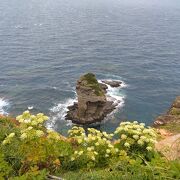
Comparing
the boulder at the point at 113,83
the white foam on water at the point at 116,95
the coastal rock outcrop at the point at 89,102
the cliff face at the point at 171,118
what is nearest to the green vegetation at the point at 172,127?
the cliff face at the point at 171,118

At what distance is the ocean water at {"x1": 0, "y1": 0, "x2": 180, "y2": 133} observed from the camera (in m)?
65.1

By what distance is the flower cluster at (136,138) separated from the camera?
11.9 m

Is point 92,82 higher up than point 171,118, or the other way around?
point 171,118

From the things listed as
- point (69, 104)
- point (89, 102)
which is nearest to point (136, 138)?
point (89, 102)

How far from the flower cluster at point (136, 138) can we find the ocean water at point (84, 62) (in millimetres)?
43974

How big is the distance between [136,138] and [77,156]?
7.34ft

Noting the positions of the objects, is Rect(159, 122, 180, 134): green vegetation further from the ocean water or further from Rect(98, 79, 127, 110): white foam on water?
Rect(98, 79, 127, 110): white foam on water

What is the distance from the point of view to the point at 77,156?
12.2 metres

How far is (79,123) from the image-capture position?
194 feet

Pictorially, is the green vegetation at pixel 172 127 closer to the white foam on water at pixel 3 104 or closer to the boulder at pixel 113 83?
the white foam on water at pixel 3 104

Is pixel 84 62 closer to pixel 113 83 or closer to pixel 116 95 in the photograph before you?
pixel 113 83

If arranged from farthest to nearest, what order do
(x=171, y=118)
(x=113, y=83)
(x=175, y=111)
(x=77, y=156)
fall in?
(x=113, y=83)
(x=175, y=111)
(x=171, y=118)
(x=77, y=156)

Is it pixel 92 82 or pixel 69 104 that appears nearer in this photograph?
pixel 92 82

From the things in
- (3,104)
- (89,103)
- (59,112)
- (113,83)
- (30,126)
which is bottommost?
(59,112)
